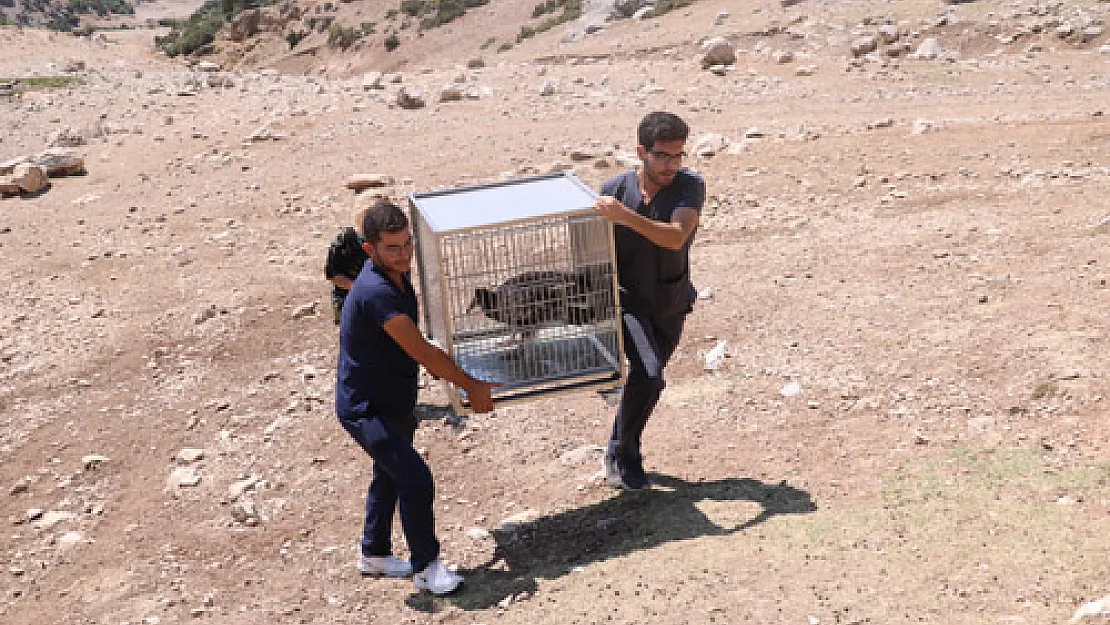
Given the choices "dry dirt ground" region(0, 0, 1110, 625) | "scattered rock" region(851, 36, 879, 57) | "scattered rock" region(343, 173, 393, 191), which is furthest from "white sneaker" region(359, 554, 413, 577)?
"scattered rock" region(851, 36, 879, 57)

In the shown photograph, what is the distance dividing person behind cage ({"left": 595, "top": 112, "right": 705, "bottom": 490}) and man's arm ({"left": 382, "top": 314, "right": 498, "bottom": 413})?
2.73 feet

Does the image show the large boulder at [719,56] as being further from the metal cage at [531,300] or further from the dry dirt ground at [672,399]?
the metal cage at [531,300]

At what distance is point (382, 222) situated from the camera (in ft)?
15.8

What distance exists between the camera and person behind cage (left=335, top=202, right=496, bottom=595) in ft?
16.0

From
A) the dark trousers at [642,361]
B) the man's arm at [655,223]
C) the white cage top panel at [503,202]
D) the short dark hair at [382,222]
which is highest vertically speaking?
the short dark hair at [382,222]

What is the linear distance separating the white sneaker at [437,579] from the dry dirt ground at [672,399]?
0.06 metres

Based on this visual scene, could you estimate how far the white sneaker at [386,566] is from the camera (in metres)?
5.58

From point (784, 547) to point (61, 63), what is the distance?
2608 centimetres

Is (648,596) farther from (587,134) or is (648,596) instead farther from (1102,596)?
(587,134)

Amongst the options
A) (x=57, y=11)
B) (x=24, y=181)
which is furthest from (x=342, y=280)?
(x=57, y=11)

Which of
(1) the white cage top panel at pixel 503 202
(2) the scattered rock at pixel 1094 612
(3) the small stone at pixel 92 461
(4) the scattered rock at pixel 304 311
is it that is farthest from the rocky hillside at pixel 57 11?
(2) the scattered rock at pixel 1094 612

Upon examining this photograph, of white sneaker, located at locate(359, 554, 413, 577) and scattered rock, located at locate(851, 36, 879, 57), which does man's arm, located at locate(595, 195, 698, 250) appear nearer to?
white sneaker, located at locate(359, 554, 413, 577)

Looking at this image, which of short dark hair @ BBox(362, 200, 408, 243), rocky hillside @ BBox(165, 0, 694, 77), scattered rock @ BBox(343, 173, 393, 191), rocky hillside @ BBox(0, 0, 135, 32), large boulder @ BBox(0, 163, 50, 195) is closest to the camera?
short dark hair @ BBox(362, 200, 408, 243)

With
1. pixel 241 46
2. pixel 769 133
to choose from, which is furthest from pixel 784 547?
pixel 241 46
